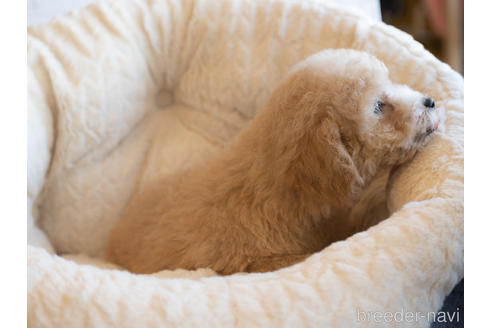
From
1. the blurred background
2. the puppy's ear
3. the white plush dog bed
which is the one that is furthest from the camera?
the blurred background

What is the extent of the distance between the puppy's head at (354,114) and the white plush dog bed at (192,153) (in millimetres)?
66

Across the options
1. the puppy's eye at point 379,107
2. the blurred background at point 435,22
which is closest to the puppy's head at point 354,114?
the puppy's eye at point 379,107

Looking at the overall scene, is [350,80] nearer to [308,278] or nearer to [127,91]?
[308,278]

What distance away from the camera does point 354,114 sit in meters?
0.98

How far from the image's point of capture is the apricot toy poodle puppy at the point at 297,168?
970 millimetres

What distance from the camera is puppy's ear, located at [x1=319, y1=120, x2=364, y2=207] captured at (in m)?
0.94

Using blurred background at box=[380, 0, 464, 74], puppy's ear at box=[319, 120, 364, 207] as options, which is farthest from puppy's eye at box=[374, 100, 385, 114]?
blurred background at box=[380, 0, 464, 74]

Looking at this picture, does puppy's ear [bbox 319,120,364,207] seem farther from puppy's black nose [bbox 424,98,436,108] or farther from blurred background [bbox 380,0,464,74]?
blurred background [bbox 380,0,464,74]

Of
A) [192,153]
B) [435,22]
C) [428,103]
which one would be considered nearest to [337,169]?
[428,103]

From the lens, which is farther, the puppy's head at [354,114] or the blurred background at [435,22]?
the blurred background at [435,22]

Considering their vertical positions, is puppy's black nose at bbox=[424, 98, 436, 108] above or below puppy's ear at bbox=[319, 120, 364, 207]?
above

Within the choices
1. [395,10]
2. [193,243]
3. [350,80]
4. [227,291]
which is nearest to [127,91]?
[193,243]

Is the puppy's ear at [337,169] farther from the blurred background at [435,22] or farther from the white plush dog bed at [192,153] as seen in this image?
the blurred background at [435,22]
